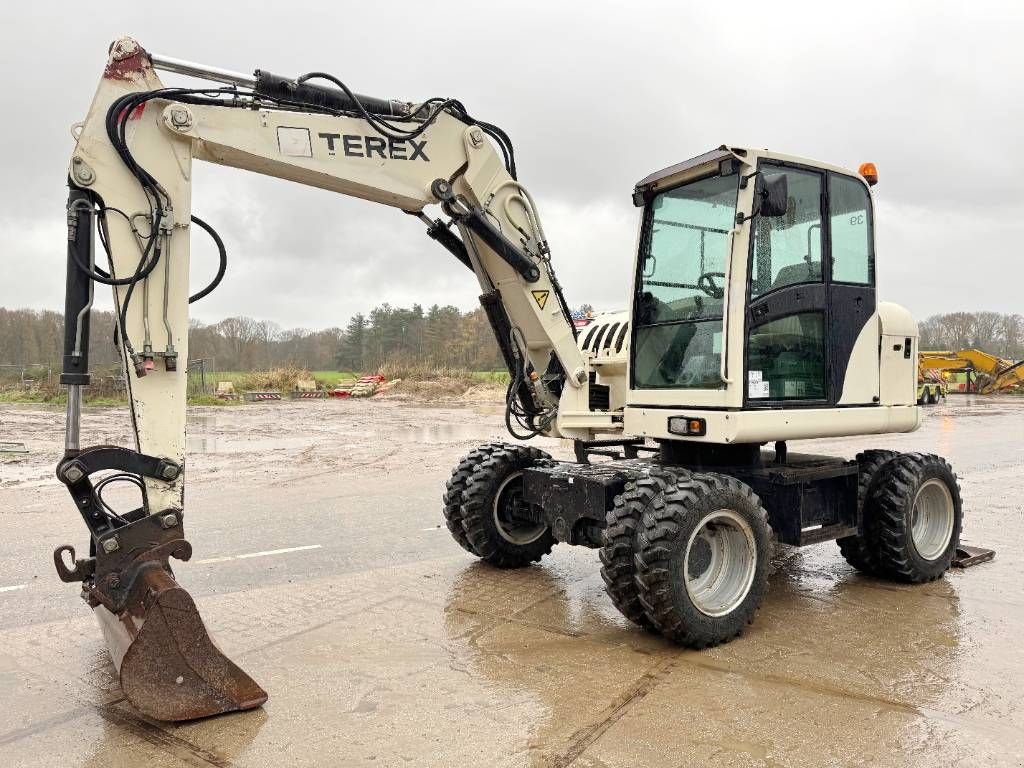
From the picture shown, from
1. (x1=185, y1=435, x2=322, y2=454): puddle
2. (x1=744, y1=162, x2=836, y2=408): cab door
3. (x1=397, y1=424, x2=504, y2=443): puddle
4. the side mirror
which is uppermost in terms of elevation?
the side mirror

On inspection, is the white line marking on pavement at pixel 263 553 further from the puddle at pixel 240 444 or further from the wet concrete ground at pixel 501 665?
the puddle at pixel 240 444

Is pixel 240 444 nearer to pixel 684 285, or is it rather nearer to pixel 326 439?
pixel 326 439

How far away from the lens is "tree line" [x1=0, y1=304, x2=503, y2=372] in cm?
4331

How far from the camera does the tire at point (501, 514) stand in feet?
18.6

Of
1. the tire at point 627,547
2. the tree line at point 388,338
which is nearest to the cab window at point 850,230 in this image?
the tire at point 627,547

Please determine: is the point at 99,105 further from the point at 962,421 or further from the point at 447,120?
the point at 962,421

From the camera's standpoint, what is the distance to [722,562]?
4641mm

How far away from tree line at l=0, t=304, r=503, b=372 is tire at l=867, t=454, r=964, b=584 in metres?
33.8

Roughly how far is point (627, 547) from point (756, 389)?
4.29 feet

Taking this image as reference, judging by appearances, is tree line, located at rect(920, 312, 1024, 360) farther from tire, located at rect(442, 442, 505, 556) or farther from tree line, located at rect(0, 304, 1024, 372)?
tire, located at rect(442, 442, 505, 556)

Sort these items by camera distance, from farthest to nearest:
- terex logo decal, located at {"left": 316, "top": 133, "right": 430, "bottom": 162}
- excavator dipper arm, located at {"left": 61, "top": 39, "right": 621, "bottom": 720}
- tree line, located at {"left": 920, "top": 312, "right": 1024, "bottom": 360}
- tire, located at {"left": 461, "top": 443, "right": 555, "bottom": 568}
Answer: tree line, located at {"left": 920, "top": 312, "right": 1024, "bottom": 360} < tire, located at {"left": 461, "top": 443, "right": 555, "bottom": 568} < terex logo decal, located at {"left": 316, "top": 133, "right": 430, "bottom": 162} < excavator dipper arm, located at {"left": 61, "top": 39, "right": 621, "bottom": 720}

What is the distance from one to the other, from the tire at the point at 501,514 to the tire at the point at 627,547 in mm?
1521

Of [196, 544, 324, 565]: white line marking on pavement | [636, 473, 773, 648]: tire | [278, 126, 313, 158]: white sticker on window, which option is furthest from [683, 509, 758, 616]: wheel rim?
[196, 544, 324, 565]: white line marking on pavement

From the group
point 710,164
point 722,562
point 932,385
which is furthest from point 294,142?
point 932,385
